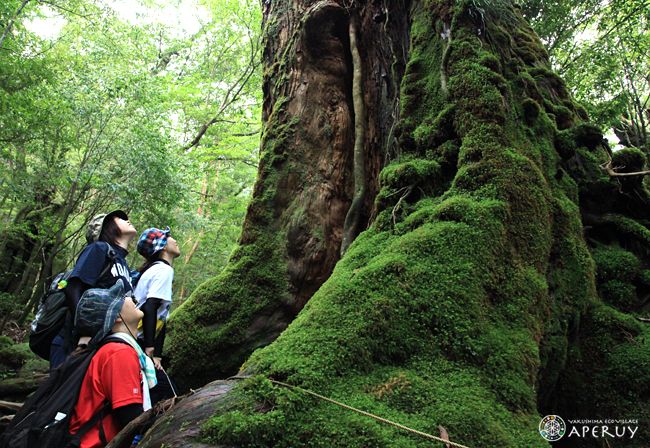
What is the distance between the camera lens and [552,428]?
2307 mm

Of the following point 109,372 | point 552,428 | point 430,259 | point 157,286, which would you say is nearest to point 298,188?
point 157,286

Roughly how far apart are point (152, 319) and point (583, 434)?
12.0 feet

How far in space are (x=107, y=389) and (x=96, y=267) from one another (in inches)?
42.9

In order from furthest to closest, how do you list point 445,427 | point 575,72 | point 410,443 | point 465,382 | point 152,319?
point 575,72
point 152,319
point 465,382
point 445,427
point 410,443

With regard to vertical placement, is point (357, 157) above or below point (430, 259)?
above

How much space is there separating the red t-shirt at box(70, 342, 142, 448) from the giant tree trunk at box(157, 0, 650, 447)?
0.35 metres

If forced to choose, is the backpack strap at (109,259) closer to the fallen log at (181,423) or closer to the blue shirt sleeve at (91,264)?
the blue shirt sleeve at (91,264)

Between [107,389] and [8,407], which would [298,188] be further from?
[8,407]

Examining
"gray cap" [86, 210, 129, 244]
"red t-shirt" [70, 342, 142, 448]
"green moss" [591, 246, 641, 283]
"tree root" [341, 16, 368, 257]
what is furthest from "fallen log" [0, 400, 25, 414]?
"green moss" [591, 246, 641, 283]

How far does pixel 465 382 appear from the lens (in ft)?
6.91

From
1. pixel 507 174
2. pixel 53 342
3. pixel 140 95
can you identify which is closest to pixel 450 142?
pixel 507 174

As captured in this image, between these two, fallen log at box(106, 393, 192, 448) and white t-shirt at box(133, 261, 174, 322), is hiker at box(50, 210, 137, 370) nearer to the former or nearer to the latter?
white t-shirt at box(133, 261, 174, 322)

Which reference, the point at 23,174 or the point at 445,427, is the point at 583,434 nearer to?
the point at 445,427

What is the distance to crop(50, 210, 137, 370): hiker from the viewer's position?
8.50ft
